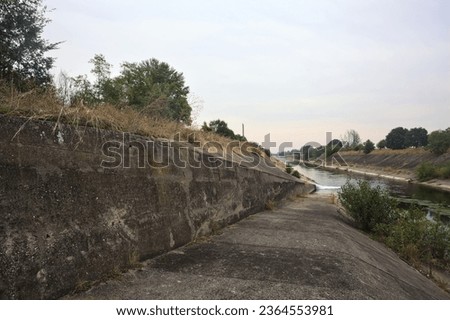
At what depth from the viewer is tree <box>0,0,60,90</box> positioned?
999 cm

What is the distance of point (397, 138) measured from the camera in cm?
8881

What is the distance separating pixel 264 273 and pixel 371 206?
22.5ft

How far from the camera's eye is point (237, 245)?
5.14m

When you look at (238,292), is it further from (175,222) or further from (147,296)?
(175,222)

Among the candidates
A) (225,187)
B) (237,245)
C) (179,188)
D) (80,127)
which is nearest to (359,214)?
(225,187)

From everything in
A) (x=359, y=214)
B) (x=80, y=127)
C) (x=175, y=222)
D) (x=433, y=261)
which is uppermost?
(x=80, y=127)

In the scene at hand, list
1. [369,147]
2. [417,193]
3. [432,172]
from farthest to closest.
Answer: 1. [369,147]
2. [432,172]
3. [417,193]

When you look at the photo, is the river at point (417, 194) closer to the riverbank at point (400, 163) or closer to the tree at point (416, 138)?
the riverbank at point (400, 163)

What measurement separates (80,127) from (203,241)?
9.53 feet

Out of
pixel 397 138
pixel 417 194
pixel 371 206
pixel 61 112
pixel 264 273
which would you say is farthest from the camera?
pixel 397 138

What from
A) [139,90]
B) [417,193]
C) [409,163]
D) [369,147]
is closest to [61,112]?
[139,90]

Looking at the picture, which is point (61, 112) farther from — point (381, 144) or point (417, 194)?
point (381, 144)

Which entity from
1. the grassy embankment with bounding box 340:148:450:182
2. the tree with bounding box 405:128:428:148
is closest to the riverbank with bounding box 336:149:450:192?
the grassy embankment with bounding box 340:148:450:182

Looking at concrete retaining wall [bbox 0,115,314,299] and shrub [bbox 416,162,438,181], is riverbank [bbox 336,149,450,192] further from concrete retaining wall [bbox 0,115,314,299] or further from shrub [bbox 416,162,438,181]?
concrete retaining wall [bbox 0,115,314,299]
